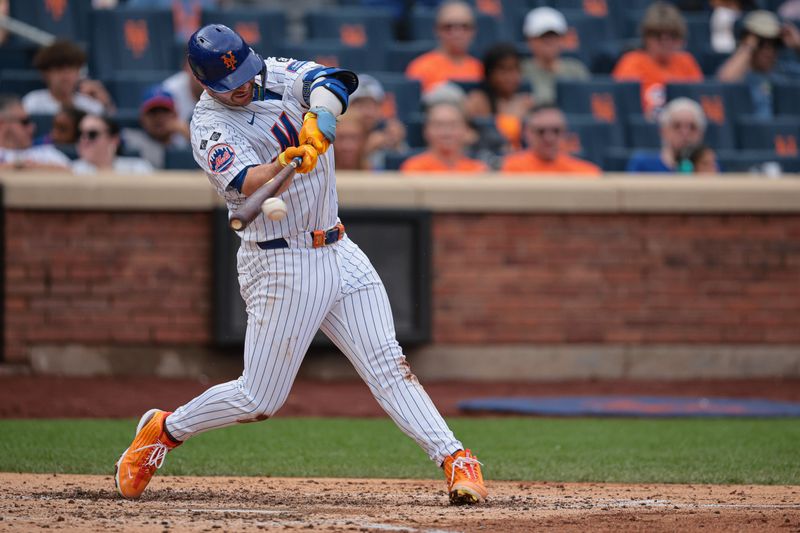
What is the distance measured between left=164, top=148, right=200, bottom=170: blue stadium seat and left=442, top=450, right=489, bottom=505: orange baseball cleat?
17.7 feet

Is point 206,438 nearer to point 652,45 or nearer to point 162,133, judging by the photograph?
point 162,133

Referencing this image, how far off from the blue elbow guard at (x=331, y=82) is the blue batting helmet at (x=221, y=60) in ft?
0.69

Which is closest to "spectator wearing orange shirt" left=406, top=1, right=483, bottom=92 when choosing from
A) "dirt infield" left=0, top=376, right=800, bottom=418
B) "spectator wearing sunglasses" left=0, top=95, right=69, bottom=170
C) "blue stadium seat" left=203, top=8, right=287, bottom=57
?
"blue stadium seat" left=203, top=8, right=287, bottom=57

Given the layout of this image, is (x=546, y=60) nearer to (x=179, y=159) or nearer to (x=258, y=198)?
(x=179, y=159)

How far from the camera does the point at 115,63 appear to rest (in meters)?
11.1

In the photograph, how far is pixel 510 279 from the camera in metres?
9.86

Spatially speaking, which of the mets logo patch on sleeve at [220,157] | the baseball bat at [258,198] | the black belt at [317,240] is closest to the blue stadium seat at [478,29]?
the black belt at [317,240]

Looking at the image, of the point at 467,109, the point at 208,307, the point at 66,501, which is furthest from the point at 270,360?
the point at 467,109

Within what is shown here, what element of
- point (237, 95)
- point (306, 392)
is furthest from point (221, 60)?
point (306, 392)

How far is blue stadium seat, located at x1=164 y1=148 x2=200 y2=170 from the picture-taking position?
1001 cm

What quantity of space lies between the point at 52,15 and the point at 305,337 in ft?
23.8

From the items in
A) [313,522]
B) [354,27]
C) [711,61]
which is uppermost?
[354,27]

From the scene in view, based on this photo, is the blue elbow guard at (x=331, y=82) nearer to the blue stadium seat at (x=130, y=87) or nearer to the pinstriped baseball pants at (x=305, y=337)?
the pinstriped baseball pants at (x=305, y=337)

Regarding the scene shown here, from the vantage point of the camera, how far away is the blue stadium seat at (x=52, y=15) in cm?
1142
